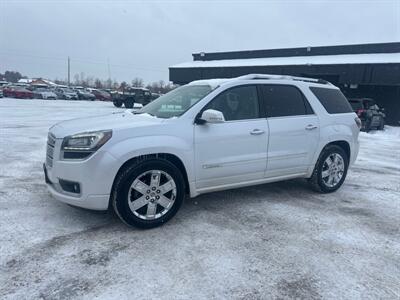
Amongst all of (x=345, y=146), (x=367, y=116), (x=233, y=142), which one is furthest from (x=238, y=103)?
(x=367, y=116)

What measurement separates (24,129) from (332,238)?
1109cm

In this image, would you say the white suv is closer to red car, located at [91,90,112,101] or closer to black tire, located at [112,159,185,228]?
black tire, located at [112,159,185,228]

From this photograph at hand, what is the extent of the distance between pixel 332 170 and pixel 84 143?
3996 millimetres

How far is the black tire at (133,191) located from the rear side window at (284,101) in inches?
67.7

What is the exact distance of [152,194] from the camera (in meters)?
3.71

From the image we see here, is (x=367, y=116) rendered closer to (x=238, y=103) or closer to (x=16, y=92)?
(x=238, y=103)

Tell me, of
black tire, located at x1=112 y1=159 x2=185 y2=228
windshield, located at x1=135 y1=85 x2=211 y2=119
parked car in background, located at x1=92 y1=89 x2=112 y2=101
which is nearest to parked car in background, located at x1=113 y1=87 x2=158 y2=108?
parked car in background, located at x1=92 y1=89 x2=112 y2=101

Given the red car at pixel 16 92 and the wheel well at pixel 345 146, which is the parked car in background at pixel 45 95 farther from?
the wheel well at pixel 345 146

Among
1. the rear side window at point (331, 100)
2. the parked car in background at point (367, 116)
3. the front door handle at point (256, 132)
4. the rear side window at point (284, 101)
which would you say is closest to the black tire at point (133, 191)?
the front door handle at point (256, 132)

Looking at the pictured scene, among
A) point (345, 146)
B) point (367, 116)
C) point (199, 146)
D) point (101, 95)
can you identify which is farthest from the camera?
point (101, 95)

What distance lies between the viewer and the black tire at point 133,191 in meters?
3.52

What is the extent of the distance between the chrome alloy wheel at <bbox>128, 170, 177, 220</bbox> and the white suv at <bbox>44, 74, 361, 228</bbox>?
0.01m

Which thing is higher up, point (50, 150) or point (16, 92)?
point (16, 92)

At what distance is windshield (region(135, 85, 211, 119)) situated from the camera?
13.7 ft
